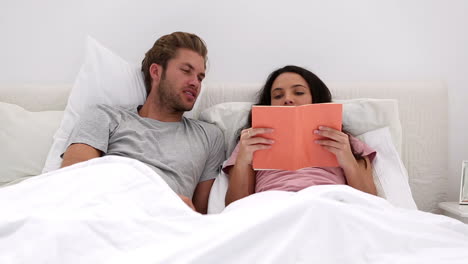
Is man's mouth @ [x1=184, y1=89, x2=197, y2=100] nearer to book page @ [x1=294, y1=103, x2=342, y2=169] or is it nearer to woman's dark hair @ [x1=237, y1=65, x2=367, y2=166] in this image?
woman's dark hair @ [x1=237, y1=65, x2=367, y2=166]

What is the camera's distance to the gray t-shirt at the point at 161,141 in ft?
4.32

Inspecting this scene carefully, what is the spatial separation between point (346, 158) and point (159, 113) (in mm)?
734

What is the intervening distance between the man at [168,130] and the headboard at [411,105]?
171 millimetres

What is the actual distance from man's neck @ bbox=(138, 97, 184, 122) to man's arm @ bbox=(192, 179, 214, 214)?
0.93 ft

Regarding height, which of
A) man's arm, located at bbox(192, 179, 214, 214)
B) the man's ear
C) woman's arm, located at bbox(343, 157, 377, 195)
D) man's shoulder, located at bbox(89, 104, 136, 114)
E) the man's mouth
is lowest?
man's arm, located at bbox(192, 179, 214, 214)

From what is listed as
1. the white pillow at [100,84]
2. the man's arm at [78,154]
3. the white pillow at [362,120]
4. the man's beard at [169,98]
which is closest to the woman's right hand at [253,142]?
the white pillow at [362,120]

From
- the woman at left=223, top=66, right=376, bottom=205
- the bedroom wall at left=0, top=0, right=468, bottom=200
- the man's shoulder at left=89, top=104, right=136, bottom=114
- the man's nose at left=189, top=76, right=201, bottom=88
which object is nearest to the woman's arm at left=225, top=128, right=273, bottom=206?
the woman at left=223, top=66, right=376, bottom=205

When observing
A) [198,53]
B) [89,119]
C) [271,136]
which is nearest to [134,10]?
[198,53]

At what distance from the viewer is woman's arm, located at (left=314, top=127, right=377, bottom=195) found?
1.14m

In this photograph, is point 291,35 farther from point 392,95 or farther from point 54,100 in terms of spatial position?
point 54,100

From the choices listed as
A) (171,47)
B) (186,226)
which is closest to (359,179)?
(186,226)

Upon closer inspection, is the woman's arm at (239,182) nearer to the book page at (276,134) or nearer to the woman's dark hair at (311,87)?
the book page at (276,134)

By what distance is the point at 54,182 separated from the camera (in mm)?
841

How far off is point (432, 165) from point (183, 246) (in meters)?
1.31
